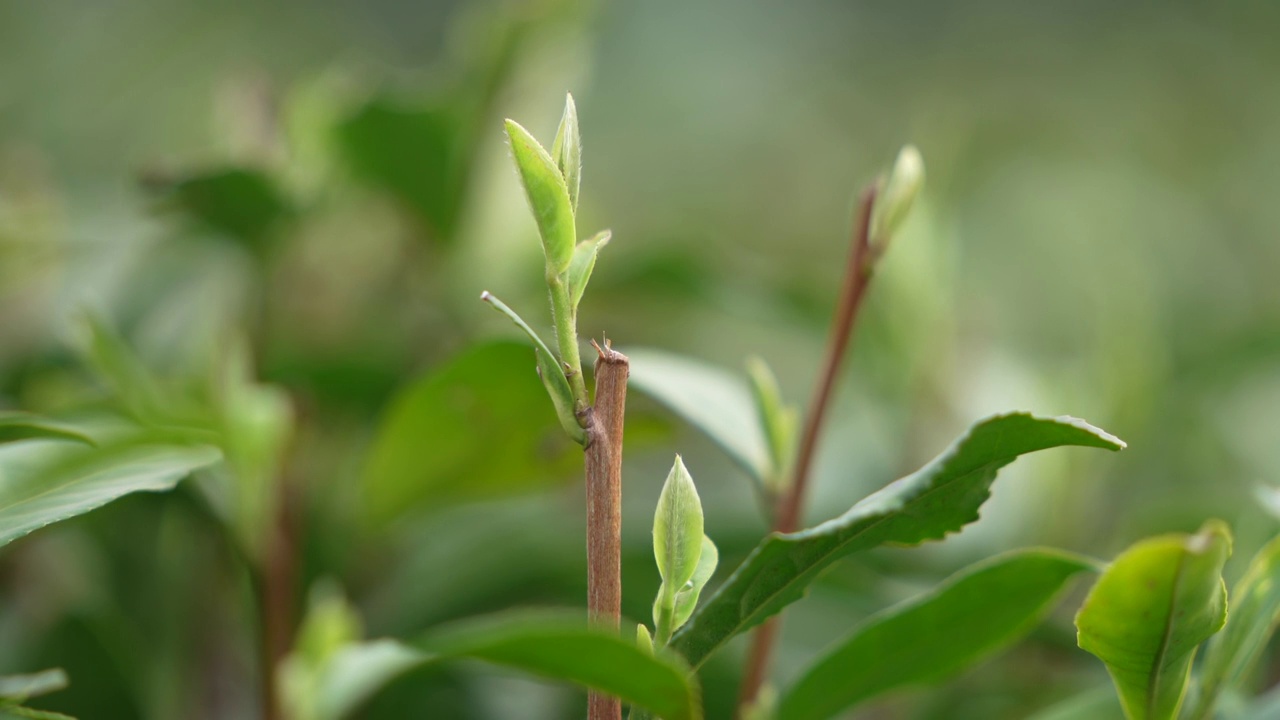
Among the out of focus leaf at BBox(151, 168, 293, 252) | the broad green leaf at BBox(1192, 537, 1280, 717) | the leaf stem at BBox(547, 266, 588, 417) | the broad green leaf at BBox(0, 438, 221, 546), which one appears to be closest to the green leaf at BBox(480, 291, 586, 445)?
the leaf stem at BBox(547, 266, 588, 417)

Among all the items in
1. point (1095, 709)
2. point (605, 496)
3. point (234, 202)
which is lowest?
point (1095, 709)

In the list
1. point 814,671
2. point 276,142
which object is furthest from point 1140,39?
point 814,671

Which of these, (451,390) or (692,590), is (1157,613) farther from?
(451,390)

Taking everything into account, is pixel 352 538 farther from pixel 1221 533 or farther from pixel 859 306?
pixel 1221 533

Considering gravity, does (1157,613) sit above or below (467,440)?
below

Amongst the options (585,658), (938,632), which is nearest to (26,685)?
(585,658)

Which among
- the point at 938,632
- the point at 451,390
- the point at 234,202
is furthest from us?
the point at 234,202
